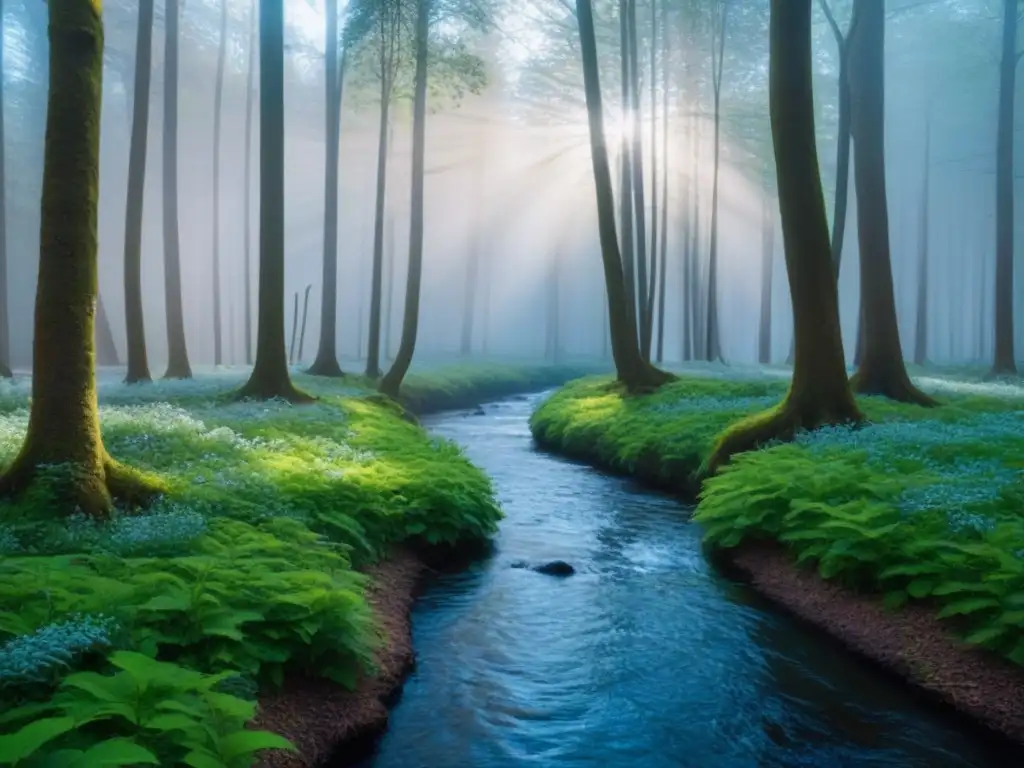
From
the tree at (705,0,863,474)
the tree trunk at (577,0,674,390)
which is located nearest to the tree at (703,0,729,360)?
the tree trunk at (577,0,674,390)

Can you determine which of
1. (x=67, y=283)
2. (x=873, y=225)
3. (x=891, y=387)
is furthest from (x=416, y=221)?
(x=67, y=283)

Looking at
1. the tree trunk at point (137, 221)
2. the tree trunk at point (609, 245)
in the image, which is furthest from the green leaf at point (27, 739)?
the tree trunk at point (137, 221)

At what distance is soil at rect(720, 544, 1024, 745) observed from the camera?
5207 mm

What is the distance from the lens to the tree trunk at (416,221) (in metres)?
21.5

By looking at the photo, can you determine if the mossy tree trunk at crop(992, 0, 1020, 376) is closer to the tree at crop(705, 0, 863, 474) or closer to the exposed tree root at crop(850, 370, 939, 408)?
the exposed tree root at crop(850, 370, 939, 408)

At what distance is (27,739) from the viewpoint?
2.82 m

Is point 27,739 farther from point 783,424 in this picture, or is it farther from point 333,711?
point 783,424

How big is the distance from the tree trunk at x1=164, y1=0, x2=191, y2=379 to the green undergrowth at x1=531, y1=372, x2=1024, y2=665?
13.6m

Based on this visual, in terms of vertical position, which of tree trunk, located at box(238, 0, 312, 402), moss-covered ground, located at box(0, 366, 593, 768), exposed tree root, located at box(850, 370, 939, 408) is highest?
tree trunk, located at box(238, 0, 312, 402)

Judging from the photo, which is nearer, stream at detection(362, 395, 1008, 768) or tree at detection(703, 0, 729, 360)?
stream at detection(362, 395, 1008, 768)

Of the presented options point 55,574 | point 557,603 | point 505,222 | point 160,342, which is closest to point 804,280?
point 557,603

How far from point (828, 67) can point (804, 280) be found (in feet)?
93.3

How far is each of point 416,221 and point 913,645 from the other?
19.3 meters

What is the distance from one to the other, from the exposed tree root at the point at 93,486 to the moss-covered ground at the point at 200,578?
0.12m
